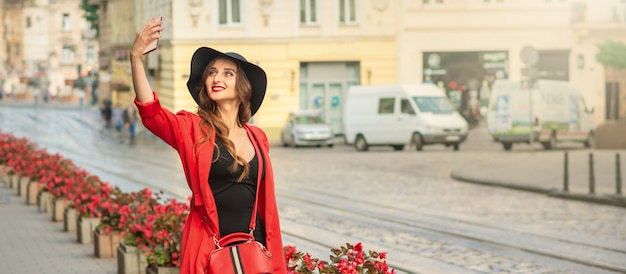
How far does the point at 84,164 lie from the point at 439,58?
20.6 metres

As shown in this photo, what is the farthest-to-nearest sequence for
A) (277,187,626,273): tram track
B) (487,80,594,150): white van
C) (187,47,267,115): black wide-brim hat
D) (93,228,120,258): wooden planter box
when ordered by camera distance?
1. (487,80,594,150): white van
2. (277,187,626,273): tram track
3. (93,228,120,258): wooden planter box
4. (187,47,267,115): black wide-brim hat

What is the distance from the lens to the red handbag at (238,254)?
6.11 metres

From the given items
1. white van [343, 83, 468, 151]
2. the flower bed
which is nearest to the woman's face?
the flower bed

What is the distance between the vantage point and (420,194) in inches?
1005

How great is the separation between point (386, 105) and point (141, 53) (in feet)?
123

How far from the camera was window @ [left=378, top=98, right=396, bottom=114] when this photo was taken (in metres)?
43.3

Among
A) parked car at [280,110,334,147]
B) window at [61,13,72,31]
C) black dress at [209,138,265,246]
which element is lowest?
parked car at [280,110,334,147]

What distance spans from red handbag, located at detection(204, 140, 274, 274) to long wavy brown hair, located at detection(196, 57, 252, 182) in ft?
0.52

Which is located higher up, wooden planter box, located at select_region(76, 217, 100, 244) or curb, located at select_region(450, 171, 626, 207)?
wooden planter box, located at select_region(76, 217, 100, 244)

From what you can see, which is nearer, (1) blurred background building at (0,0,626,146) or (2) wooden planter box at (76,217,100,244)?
(2) wooden planter box at (76,217,100,244)

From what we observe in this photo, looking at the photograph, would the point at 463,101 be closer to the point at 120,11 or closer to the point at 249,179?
the point at 120,11

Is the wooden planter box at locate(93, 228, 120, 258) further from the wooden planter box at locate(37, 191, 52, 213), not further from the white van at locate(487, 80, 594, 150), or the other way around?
the white van at locate(487, 80, 594, 150)

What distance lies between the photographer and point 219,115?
6.30m

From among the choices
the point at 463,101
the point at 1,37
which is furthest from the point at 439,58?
the point at 1,37
